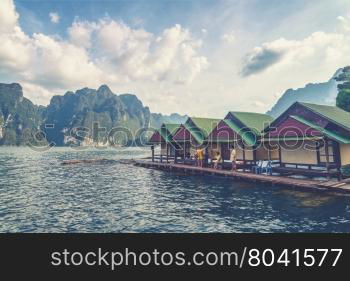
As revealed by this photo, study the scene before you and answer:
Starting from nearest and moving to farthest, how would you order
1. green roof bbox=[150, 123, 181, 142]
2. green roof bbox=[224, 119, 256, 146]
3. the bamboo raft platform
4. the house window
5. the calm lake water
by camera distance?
1. the calm lake water
2. the bamboo raft platform
3. the house window
4. green roof bbox=[224, 119, 256, 146]
5. green roof bbox=[150, 123, 181, 142]

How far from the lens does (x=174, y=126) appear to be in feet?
150

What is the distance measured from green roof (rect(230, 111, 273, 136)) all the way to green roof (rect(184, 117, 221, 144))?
4.57 metres

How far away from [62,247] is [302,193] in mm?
18908

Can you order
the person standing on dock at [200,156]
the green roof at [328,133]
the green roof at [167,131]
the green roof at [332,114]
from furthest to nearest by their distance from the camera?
the green roof at [167,131]
the person standing on dock at [200,156]
the green roof at [332,114]
the green roof at [328,133]

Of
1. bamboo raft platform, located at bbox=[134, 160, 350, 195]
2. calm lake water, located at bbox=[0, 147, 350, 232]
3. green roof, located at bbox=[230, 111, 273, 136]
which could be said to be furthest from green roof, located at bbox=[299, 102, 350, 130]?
calm lake water, located at bbox=[0, 147, 350, 232]

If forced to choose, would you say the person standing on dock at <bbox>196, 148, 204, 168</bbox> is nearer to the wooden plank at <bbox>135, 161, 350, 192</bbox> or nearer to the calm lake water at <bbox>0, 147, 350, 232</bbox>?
the wooden plank at <bbox>135, 161, 350, 192</bbox>

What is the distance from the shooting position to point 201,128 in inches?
1491

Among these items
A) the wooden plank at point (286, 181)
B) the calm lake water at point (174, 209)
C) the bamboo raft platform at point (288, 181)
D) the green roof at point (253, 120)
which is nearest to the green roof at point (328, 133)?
the bamboo raft platform at point (288, 181)

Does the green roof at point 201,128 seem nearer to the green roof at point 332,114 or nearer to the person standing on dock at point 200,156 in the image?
the person standing on dock at point 200,156

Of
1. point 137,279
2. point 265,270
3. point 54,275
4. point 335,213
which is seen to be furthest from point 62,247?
point 335,213

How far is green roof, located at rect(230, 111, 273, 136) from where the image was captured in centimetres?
3087

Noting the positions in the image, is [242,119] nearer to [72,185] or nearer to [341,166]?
[341,166]

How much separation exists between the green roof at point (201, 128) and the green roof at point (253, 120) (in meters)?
4.57

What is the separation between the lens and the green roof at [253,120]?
30.9 metres
